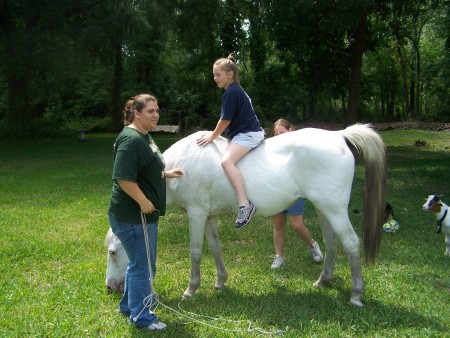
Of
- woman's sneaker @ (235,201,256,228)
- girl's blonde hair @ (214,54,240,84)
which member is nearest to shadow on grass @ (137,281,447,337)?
woman's sneaker @ (235,201,256,228)

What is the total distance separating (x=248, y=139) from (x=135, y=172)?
1.35 metres

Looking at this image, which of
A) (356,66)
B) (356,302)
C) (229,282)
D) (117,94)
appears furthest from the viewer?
(117,94)

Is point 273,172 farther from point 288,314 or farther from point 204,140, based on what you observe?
point 288,314

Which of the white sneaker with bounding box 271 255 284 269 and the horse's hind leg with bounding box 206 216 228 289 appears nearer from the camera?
the horse's hind leg with bounding box 206 216 228 289

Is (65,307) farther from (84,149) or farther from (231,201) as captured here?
(84,149)

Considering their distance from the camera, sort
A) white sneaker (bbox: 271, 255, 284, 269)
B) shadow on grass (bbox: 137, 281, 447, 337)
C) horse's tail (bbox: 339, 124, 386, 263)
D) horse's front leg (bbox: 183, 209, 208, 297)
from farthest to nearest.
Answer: white sneaker (bbox: 271, 255, 284, 269) < horse's front leg (bbox: 183, 209, 208, 297) < horse's tail (bbox: 339, 124, 386, 263) < shadow on grass (bbox: 137, 281, 447, 337)

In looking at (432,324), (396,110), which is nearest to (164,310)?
(432,324)

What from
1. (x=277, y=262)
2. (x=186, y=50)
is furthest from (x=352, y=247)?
(x=186, y=50)

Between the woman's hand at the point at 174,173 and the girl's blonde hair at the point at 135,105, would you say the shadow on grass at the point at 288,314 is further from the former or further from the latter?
the girl's blonde hair at the point at 135,105

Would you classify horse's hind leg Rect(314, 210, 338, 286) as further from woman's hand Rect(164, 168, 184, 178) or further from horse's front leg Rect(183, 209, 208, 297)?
woman's hand Rect(164, 168, 184, 178)

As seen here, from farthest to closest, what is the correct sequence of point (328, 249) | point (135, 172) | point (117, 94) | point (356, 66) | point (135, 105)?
point (117, 94), point (356, 66), point (328, 249), point (135, 105), point (135, 172)

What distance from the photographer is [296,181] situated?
411 centimetres

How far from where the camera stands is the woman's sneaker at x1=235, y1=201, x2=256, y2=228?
3.91m

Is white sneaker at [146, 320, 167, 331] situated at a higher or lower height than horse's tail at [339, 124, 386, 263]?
lower
